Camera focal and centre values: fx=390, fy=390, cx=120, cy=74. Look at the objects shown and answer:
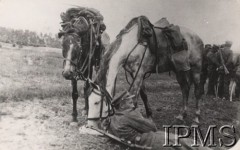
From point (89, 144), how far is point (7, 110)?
512 mm

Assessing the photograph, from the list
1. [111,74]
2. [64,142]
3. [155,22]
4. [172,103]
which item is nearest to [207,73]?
[172,103]

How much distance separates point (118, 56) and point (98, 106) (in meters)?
0.33

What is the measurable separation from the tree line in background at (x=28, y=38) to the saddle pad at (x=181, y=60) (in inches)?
28.7

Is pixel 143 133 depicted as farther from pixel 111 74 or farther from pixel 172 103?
pixel 172 103

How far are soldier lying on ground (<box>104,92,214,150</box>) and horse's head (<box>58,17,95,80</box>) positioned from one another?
46 centimetres

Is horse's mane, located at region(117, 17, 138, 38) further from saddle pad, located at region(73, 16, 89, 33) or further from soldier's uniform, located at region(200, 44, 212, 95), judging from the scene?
soldier's uniform, located at region(200, 44, 212, 95)

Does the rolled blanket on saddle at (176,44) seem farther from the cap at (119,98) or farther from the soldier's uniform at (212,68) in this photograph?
the cap at (119,98)

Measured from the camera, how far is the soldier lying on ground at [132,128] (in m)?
1.84

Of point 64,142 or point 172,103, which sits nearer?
point 64,142

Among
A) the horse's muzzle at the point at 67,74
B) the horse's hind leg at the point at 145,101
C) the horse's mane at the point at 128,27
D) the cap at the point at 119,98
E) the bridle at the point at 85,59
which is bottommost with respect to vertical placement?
the horse's hind leg at the point at 145,101

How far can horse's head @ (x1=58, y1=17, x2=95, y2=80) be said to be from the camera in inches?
86.6

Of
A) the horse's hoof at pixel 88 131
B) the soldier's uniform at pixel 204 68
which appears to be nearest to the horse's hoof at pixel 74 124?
the horse's hoof at pixel 88 131

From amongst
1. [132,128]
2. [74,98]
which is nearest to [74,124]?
[74,98]

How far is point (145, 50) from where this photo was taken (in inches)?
89.1
